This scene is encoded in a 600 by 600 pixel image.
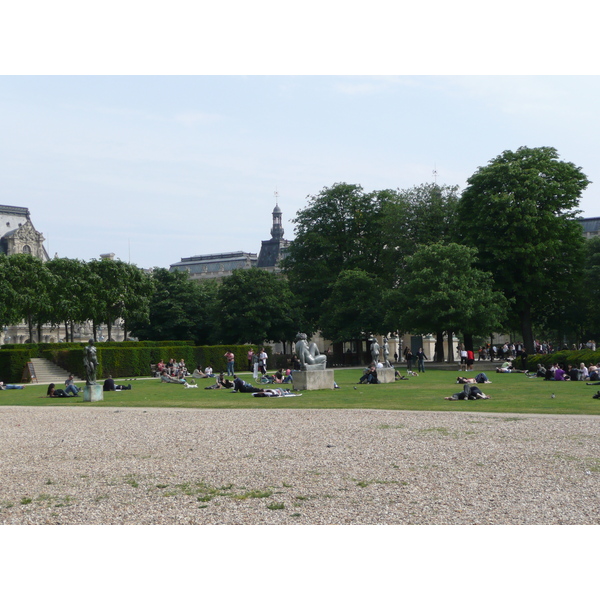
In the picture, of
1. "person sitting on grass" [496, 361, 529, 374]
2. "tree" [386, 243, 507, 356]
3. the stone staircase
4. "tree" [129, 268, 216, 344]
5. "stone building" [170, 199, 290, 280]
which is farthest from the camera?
"stone building" [170, 199, 290, 280]

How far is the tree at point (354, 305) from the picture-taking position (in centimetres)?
6078

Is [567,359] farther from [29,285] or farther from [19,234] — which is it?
[19,234]

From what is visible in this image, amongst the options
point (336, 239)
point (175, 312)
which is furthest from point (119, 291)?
point (336, 239)

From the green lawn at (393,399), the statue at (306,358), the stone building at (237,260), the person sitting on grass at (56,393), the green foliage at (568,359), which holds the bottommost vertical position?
the green lawn at (393,399)

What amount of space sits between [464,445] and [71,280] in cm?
6183

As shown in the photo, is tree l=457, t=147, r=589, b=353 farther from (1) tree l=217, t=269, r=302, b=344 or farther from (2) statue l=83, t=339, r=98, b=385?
(2) statue l=83, t=339, r=98, b=385

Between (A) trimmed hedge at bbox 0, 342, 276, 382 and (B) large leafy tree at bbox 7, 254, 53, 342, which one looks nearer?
(A) trimmed hedge at bbox 0, 342, 276, 382

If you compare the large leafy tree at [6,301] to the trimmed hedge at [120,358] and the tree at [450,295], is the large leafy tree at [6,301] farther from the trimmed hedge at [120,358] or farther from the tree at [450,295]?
the tree at [450,295]

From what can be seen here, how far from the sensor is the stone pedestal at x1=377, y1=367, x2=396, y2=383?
35906mm

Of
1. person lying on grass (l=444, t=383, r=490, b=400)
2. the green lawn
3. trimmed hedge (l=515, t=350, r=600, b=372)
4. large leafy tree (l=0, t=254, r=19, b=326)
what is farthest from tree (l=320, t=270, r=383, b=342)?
person lying on grass (l=444, t=383, r=490, b=400)

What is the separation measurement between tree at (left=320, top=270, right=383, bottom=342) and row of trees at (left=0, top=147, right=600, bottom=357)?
11cm

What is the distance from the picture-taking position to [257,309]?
6750 cm

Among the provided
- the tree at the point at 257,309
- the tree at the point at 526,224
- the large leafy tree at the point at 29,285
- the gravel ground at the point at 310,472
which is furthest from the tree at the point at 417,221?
the gravel ground at the point at 310,472

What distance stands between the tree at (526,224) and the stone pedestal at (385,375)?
1951 cm
